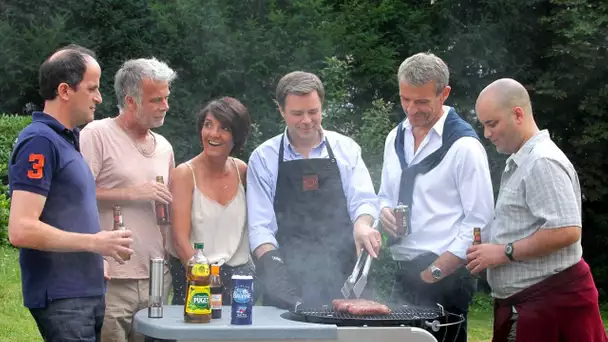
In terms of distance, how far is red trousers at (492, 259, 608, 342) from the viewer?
3.86m

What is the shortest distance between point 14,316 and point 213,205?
409cm

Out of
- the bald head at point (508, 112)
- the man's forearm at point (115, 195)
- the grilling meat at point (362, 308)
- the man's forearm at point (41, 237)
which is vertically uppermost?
the bald head at point (508, 112)

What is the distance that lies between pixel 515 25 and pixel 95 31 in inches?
264

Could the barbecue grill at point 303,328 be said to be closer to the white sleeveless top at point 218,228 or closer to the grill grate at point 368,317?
the grill grate at point 368,317

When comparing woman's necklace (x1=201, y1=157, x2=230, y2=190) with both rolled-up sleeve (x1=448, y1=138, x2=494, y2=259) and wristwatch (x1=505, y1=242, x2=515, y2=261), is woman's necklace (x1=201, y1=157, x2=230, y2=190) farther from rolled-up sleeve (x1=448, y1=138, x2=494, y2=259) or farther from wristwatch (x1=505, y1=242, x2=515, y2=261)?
wristwatch (x1=505, y1=242, x2=515, y2=261)

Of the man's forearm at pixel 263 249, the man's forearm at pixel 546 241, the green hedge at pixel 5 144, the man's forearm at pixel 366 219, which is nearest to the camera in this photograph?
the man's forearm at pixel 546 241

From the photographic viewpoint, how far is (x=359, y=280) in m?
4.21

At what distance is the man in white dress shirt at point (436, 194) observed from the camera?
4230 millimetres

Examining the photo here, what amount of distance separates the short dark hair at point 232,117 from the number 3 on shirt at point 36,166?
3.66 feet

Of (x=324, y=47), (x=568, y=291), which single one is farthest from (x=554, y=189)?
(x=324, y=47)

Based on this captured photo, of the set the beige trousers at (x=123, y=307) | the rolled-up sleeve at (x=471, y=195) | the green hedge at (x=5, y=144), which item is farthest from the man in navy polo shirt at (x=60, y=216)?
the green hedge at (x=5, y=144)

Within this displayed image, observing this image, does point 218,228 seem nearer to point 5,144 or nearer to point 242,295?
point 242,295

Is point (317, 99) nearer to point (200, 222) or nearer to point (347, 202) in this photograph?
point (347, 202)

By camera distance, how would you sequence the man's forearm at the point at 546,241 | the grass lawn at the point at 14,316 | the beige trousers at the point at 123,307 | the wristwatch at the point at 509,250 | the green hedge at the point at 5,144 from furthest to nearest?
the green hedge at the point at 5,144 < the grass lawn at the point at 14,316 < the beige trousers at the point at 123,307 < the wristwatch at the point at 509,250 < the man's forearm at the point at 546,241
